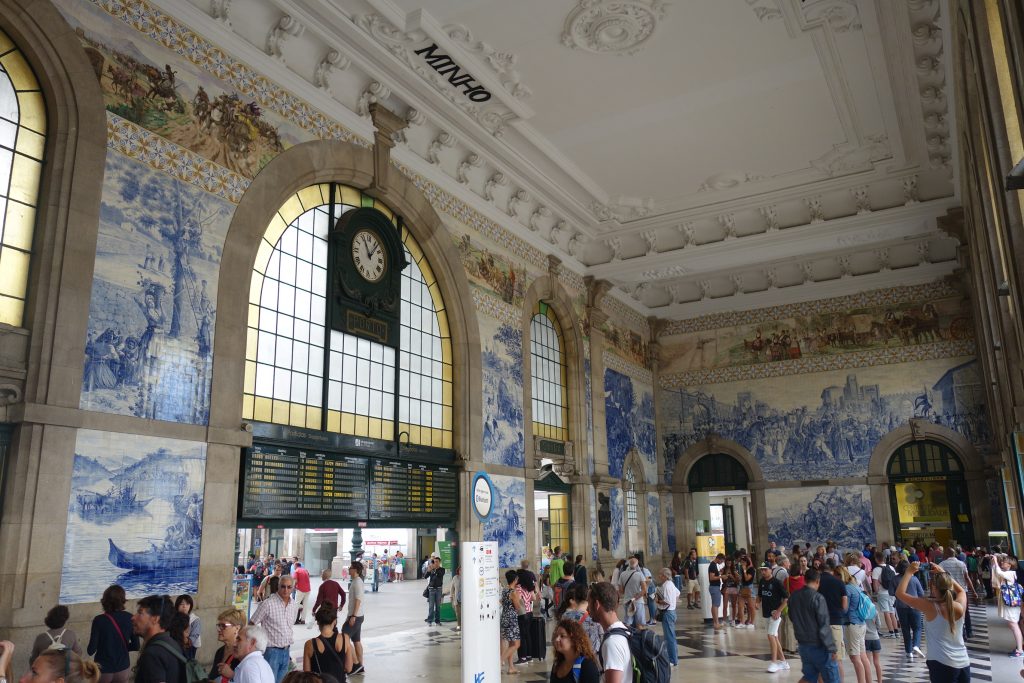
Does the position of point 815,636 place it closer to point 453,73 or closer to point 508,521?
point 508,521

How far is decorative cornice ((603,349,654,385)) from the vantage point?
22750mm

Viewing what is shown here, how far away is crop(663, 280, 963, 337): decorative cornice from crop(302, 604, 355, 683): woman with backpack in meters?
21.2

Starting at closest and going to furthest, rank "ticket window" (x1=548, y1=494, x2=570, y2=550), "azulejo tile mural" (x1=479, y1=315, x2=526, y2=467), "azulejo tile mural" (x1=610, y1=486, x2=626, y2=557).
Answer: "azulejo tile mural" (x1=479, y1=315, x2=526, y2=467), "ticket window" (x1=548, y1=494, x2=570, y2=550), "azulejo tile mural" (x1=610, y1=486, x2=626, y2=557)

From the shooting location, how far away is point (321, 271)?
40.4 ft

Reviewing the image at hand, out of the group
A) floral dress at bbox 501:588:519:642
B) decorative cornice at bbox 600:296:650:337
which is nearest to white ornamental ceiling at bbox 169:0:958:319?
decorative cornice at bbox 600:296:650:337

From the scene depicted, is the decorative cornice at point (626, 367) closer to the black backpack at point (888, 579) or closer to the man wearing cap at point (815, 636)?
the black backpack at point (888, 579)

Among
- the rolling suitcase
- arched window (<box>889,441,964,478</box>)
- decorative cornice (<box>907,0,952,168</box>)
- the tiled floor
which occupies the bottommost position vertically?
the tiled floor

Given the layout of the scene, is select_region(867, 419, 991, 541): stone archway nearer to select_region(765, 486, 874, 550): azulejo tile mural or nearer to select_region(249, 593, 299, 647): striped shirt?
select_region(765, 486, 874, 550): azulejo tile mural

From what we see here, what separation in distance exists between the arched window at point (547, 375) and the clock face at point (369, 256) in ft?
18.4

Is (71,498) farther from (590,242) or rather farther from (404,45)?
(590,242)

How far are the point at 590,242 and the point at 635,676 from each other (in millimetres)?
16884

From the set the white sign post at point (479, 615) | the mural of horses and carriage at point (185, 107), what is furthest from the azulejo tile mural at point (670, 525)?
the mural of horses and carriage at point (185, 107)

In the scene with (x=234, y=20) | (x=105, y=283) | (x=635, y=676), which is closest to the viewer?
(x=635, y=676)

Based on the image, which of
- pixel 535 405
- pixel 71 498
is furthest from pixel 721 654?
pixel 71 498
